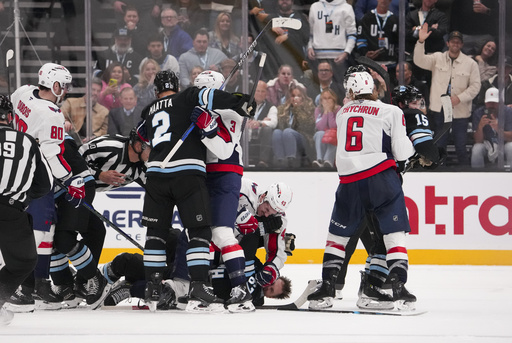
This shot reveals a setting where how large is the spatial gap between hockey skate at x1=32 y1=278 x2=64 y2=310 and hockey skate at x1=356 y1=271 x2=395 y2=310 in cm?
173

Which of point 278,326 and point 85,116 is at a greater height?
point 85,116

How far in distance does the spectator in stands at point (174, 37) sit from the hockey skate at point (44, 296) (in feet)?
11.9

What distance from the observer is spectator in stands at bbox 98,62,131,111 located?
27.8ft

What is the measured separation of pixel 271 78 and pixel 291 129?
0.50 metres

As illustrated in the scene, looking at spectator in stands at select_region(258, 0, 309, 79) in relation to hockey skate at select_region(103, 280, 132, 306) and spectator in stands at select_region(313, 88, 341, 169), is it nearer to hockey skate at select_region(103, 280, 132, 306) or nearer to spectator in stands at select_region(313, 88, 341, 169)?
spectator in stands at select_region(313, 88, 341, 169)

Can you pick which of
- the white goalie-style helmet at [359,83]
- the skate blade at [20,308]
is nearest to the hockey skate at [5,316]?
the skate blade at [20,308]

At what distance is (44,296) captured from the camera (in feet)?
17.6

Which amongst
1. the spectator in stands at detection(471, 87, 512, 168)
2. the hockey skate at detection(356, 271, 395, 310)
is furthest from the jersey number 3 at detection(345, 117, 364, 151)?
the spectator in stands at detection(471, 87, 512, 168)

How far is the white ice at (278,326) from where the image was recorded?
3.98 m

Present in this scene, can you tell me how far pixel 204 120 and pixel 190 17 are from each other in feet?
12.3

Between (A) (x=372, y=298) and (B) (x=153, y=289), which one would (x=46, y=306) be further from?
(A) (x=372, y=298)

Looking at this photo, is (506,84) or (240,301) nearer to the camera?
(240,301)

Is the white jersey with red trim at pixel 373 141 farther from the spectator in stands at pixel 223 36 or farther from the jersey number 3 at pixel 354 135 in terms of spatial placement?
the spectator in stands at pixel 223 36

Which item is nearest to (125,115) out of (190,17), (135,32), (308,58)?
(135,32)
